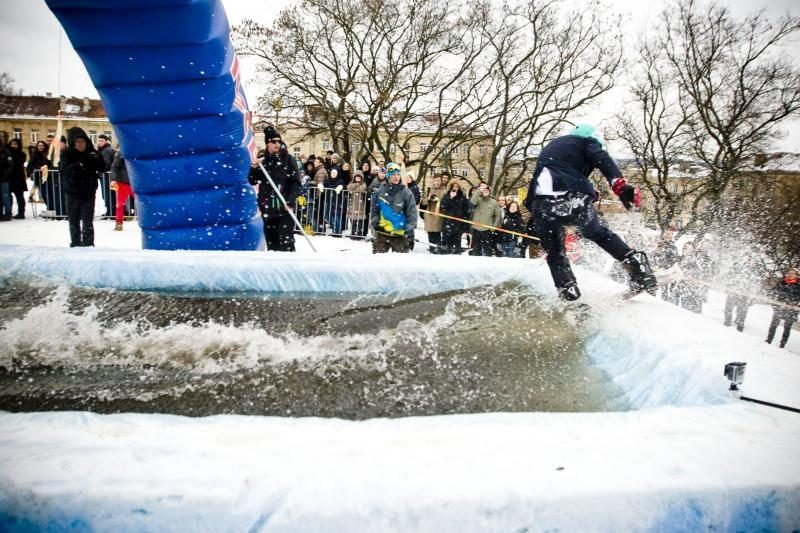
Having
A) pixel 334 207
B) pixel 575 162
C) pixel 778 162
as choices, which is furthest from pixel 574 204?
pixel 778 162

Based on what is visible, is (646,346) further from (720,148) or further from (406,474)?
(720,148)

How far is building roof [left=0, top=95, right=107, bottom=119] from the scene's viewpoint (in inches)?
1545

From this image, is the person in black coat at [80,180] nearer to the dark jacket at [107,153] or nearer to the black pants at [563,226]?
A: the dark jacket at [107,153]

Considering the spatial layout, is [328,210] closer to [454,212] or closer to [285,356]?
[454,212]

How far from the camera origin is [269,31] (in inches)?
650

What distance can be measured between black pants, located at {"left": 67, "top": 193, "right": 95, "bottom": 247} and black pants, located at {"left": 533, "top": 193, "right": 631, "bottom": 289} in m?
5.60

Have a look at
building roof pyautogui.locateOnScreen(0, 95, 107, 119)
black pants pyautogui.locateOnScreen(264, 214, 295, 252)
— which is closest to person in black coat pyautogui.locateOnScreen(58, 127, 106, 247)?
black pants pyautogui.locateOnScreen(264, 214, 295, 252)

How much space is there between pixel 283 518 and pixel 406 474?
0.31 meters

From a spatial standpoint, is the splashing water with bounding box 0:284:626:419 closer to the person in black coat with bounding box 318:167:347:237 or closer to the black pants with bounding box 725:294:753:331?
Answer: the person in black coat with bounding box 318:167:347:237

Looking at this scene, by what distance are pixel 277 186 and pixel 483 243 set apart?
414 cm

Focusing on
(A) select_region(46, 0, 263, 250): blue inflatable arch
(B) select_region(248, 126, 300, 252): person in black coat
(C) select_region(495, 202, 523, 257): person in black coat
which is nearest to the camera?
(A) select_region(46, 0, 263, 250): blue inflatable arch

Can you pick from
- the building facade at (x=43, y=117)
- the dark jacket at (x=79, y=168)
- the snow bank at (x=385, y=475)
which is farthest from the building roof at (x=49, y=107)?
the snow bank at (x=385, y=475)

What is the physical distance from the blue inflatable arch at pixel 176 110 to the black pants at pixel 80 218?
133cm

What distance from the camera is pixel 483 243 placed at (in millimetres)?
8234
